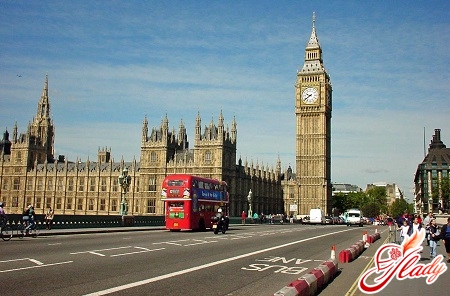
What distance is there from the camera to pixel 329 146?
124 m

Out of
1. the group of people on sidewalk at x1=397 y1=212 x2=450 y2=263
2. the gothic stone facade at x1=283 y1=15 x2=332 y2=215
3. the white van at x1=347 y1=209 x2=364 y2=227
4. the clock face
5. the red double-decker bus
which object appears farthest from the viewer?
the clock face

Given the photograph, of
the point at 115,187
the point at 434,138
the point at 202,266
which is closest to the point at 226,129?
the point at 115,187

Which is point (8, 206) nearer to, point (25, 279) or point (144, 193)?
point (144, 193)

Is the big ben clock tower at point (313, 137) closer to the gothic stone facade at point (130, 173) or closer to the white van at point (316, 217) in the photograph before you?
the gothic stone facade at point (130, 173)

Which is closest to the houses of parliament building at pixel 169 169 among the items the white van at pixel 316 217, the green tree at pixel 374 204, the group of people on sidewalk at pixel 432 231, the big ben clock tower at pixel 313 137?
the big ben clock tower at pixel 313 137

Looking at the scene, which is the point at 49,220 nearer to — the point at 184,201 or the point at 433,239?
the point at 184,201

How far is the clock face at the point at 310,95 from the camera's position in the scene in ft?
396

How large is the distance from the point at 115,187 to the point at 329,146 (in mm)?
50565

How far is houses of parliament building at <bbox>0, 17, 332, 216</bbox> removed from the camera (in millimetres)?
97875

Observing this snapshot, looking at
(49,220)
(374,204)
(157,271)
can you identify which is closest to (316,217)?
(49,220)

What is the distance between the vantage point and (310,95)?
121125mm

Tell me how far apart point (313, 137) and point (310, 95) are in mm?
9776

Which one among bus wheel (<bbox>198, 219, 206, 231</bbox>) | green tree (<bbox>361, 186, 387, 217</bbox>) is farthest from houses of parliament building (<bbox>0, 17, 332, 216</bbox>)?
bus wheel (<bbox>198, 219, 206, 231</bbox>)

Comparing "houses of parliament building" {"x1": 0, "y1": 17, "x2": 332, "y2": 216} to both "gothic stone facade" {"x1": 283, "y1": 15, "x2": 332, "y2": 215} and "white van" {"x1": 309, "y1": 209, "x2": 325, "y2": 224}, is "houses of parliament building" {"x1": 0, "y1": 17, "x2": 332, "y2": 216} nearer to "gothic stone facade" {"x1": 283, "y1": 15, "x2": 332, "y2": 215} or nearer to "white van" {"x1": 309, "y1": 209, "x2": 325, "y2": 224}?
"gothic stone facade" {"x1": 283, "y1": 15, "x2": 332, "y2": 215}
